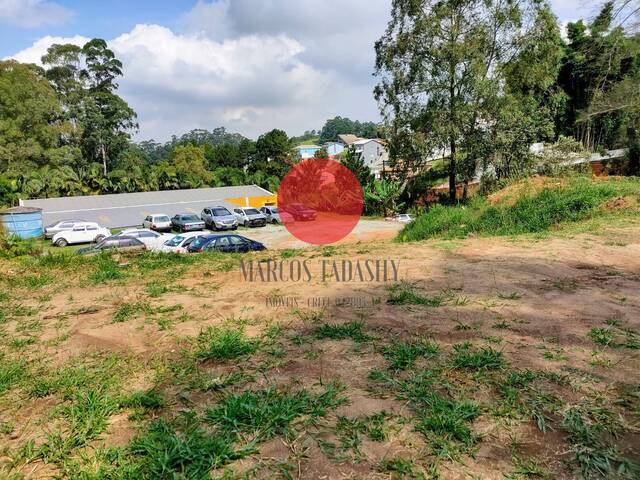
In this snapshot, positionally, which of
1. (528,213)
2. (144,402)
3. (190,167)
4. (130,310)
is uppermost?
(190,167)

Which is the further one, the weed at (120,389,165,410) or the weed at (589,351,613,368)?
the weed at (589,351,613,368)

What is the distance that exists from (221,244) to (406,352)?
28.7ft

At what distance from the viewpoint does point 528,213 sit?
11.2 metres

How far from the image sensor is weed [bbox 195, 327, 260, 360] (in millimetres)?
3755

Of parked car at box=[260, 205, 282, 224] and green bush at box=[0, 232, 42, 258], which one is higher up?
green bush at box=[0, 232, 42, 258]

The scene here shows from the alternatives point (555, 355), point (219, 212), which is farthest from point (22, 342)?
point (219, 212)

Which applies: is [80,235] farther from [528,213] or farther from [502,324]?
[502,324]

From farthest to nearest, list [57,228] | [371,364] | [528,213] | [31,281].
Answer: [57,228]
[528,213]
[31,281]
[371,364]

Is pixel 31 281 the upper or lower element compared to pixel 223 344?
upper

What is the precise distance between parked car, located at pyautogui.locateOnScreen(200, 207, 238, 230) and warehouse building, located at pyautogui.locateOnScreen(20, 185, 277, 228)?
17.3ft

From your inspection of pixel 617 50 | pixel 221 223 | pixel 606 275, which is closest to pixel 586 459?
pixel 606 275

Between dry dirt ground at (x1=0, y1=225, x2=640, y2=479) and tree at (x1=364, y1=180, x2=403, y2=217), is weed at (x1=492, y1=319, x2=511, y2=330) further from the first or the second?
tree at (x1=364, y1=180, x2=403, y2=217)

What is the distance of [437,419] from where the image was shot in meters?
2.63

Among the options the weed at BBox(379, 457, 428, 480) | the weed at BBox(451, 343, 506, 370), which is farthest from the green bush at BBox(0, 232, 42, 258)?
the weed at BBox(379, 457, 428, 480)
